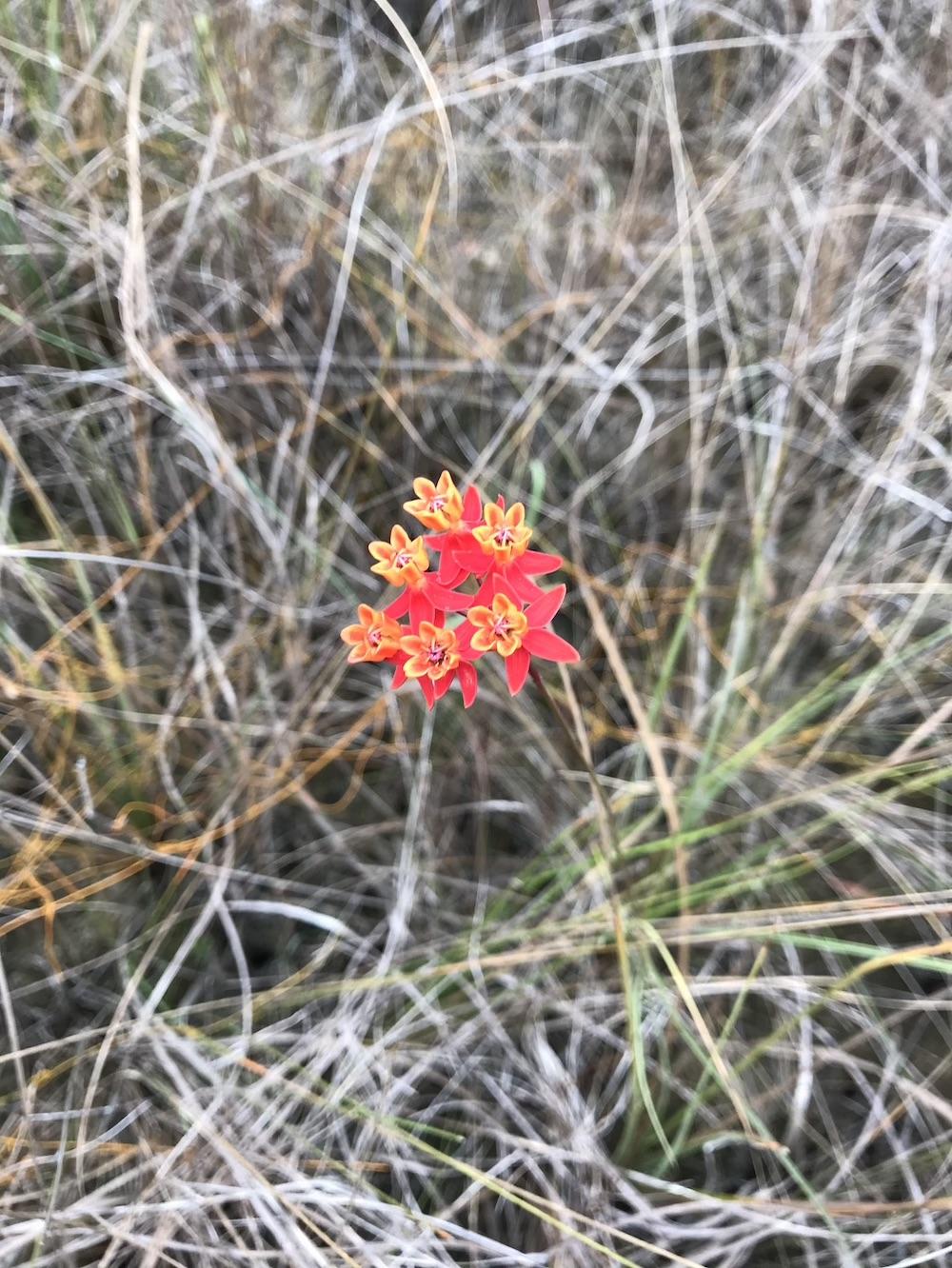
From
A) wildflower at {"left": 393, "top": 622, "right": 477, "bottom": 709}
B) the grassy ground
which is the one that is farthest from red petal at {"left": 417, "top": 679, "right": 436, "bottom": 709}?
the grassy ground

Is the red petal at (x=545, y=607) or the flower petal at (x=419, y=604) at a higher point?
the flower petal at (x=419, y=604)

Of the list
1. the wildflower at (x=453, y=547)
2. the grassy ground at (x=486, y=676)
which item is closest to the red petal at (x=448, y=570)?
the wildflower at (x=453, y=547)

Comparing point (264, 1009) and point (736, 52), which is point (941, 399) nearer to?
point (736, 52)

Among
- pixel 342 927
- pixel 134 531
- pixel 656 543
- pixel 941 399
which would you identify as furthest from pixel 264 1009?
pixel 941 399

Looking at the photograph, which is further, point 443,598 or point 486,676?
point 486,676

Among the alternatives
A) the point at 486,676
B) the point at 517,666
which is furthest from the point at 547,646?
the point at 486,676

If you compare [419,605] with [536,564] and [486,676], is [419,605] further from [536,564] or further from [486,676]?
[486,676]

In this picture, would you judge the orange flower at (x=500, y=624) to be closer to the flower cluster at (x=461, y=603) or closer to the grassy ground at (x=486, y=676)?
the flower cluster at (x=461, y=603)

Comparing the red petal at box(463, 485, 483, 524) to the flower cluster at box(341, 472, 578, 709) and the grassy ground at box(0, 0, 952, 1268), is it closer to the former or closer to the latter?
the flower cluster at box(341, 472, 578, 709)
